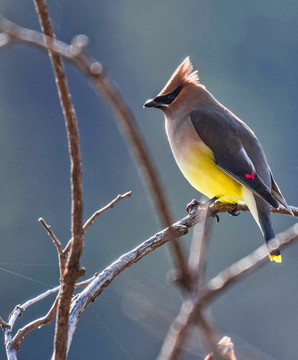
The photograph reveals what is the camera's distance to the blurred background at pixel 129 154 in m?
14.0

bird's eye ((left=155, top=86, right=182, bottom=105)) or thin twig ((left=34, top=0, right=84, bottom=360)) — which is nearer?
thin twig ((left=34, top=0, right=84, bottom=360))

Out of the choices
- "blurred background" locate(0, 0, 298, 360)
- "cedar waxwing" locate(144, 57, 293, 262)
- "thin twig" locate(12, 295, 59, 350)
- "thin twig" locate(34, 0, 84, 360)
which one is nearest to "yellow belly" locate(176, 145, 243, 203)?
"cedar waxwing" locate(144, 57, 293, 262)

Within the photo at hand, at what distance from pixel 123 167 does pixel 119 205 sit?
1015 mm

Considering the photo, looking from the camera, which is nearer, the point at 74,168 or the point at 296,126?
the point at 74,168

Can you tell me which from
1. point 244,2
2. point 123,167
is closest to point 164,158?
point 123,167

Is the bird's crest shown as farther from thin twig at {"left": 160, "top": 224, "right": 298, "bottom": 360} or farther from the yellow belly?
thin twig at {"left": 160, "top": 224, "right": 298, "bottom": 360}

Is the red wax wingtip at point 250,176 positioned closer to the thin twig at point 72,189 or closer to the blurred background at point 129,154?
the thin twig at point 72,189

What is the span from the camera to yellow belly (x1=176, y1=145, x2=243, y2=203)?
3383 mm

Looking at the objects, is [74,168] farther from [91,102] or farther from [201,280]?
[91,102]

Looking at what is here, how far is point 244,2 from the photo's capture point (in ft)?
89.8

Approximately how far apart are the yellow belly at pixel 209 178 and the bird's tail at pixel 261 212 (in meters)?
0.07

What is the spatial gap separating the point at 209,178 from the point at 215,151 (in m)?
0.18

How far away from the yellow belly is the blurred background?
6062mm

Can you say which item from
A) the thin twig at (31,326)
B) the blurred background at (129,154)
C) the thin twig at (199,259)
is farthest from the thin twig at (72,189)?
the blurred background at (129,154)
